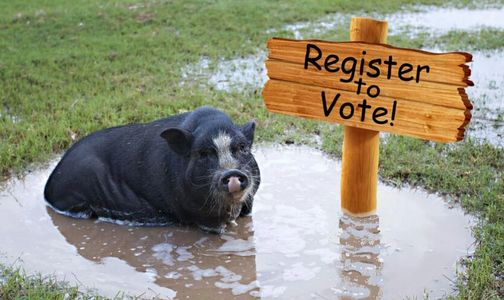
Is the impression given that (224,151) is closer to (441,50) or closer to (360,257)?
(360,257)

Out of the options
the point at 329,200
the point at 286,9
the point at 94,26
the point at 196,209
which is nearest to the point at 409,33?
the point at 286,9

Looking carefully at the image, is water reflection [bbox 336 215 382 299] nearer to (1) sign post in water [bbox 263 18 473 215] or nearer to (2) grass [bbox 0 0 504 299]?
(1) sign post in water [bbox 263 18 473 215]

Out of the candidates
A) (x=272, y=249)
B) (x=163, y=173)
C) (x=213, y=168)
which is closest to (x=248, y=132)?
(x=213, y=168)

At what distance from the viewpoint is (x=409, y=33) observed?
11125mm

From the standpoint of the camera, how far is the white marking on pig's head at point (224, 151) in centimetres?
472

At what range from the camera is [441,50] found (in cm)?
978

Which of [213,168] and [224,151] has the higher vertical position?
[224,151]

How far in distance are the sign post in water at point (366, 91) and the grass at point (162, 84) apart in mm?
→ 884

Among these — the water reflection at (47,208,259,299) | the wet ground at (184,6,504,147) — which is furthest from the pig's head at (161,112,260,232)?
the wet ground at (184,6,504,147)

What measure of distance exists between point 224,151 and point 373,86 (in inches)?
45.7

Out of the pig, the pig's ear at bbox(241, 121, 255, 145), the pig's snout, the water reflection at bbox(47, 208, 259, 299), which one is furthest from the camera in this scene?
the pig's ear at bbox(241, 121, 255, 145)

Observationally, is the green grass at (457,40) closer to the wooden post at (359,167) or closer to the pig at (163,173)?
the wooden post at (359,167)

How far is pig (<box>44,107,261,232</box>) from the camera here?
15.7ft

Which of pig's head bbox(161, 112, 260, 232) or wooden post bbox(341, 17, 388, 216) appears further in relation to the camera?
wooden post bbox(341, 17, 388, 216)
